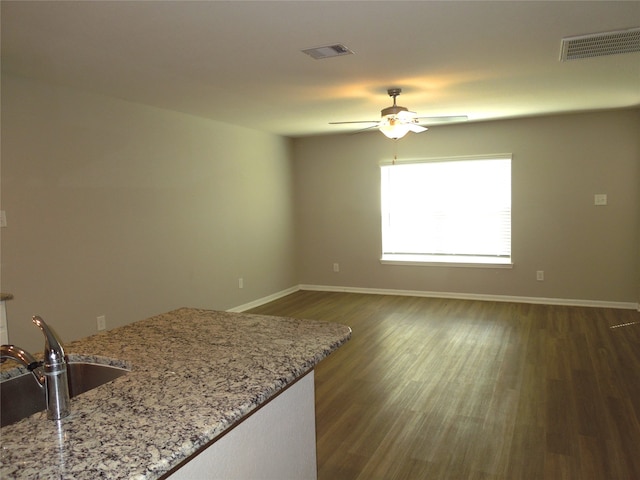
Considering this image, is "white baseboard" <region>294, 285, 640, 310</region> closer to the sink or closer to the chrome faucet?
the sink

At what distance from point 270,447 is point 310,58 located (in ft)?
7.98

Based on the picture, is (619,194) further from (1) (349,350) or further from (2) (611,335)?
(1) (349,350)

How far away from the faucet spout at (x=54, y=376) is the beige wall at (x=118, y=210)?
110 inches

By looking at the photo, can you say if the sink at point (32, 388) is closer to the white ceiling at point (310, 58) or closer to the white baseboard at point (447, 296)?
the white ceiling at point (310, 58)

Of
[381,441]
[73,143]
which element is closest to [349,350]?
[381,441]

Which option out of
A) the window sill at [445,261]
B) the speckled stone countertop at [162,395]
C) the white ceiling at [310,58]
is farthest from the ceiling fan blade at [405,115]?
the window sill at [445,261]

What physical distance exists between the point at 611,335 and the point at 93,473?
483 centimetres

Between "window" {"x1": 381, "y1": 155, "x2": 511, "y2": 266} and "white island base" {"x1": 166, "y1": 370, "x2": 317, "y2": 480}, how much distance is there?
4965 mm

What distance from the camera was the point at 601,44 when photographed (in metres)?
2.88

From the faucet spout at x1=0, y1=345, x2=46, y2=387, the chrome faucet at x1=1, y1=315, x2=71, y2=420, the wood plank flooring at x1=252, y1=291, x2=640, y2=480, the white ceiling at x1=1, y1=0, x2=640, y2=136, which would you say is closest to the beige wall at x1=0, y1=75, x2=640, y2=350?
the white ceiling at x1=1, y1=0, x2=640, y2=136

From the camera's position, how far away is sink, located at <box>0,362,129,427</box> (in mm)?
1336

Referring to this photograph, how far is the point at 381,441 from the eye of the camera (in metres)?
2.63

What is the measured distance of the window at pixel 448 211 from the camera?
6043 mm

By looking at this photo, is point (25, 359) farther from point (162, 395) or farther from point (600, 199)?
point (600, 199)
